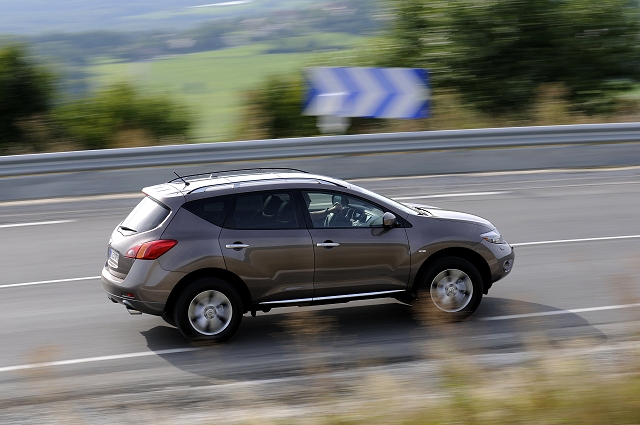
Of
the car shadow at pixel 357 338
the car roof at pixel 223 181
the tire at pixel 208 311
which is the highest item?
the car roof at pixel 223 181

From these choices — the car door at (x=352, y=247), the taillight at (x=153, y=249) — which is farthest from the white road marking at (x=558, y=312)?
the taillight at (x=153, y=249)

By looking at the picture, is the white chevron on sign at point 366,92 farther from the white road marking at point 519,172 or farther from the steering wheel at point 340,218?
the steering wheel at point 340,218

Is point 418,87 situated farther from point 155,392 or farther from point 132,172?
point 155,392

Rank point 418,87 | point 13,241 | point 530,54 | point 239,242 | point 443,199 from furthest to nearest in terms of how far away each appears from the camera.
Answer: point 530,54 → point 418,87 → point 443,199 → point 13,241 → point 239,242

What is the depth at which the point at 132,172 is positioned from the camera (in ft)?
50.9

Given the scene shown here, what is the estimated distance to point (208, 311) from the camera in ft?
26.5

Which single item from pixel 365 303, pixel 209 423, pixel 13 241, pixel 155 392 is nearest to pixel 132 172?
pixel 13 241

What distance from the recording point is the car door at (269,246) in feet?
26.5

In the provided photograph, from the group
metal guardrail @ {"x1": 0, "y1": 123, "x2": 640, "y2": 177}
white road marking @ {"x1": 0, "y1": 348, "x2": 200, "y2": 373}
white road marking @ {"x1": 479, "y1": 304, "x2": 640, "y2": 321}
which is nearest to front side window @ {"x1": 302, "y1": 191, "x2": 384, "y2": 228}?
white road marking @ {"x1": 479, "y1": 304, "x2": 640, "y2": 321}

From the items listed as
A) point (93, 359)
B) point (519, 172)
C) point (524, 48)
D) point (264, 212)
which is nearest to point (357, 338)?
point (264, 212)

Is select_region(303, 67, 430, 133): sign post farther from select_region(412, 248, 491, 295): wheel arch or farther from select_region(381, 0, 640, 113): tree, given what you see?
select_region(412, 248, 491, 295): wheel arch

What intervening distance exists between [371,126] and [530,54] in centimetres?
615

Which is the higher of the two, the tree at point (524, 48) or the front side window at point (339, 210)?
the tree at point (524, 48)

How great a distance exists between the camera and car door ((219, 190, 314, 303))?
8.07 m
